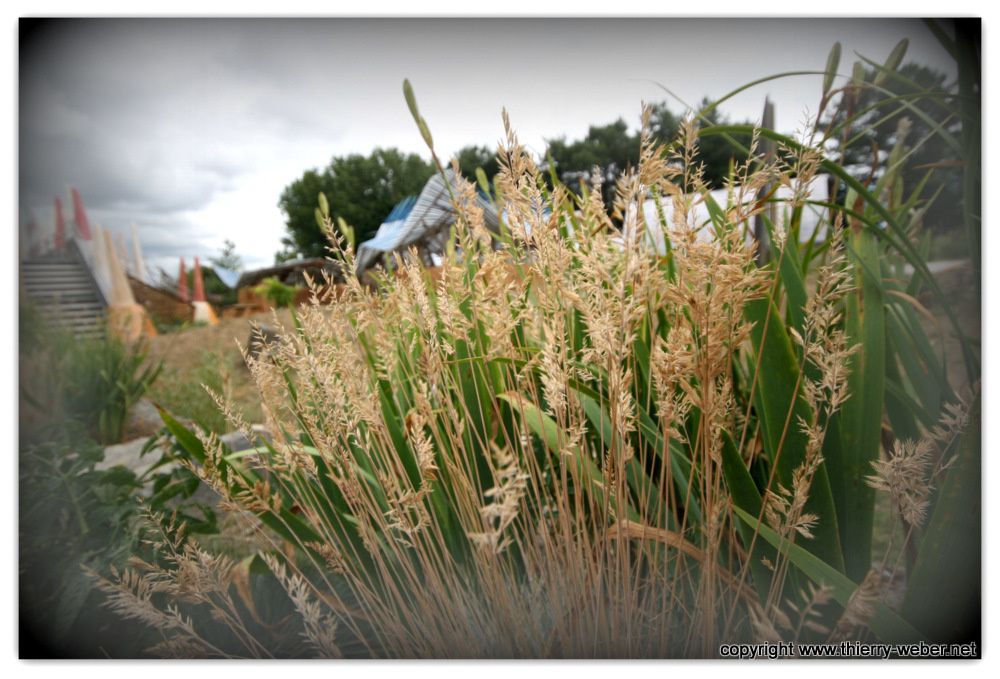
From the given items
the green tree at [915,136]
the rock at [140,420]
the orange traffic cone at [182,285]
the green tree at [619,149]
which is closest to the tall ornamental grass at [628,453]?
the green tree at [915,136]

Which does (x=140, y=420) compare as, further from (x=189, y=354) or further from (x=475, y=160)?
(x=475, y=160)

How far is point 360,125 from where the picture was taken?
1569 mm

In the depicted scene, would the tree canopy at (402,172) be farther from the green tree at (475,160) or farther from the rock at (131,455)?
the rock at (131,455)

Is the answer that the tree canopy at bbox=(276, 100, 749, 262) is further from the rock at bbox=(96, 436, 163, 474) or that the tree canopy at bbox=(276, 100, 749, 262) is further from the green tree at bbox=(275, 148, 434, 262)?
the rock at bbox=(96, 436, 163, 474)

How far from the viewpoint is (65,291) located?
156cm

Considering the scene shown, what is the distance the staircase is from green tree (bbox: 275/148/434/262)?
0.48 meters

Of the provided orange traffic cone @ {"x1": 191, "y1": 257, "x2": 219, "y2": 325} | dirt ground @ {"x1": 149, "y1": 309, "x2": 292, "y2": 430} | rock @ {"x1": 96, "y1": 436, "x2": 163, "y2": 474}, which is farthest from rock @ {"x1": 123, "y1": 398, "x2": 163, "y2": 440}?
orange traffic cone @ {"x1": 191, "y1": 257, "x2": 219, "y2": 325}

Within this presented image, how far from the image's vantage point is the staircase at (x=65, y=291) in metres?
1.47

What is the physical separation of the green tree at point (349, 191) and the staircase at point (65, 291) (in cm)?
48

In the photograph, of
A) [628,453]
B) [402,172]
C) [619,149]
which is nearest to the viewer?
[628,453]

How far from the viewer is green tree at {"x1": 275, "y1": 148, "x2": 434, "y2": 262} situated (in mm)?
1608

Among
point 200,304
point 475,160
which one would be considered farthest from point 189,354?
point 475,160

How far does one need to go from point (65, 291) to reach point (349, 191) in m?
0.76
